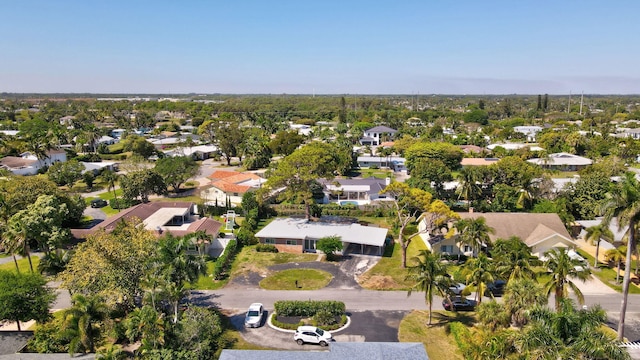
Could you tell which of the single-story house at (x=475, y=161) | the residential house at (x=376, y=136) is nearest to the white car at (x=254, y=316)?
the single-story house at (x=475, y=161)

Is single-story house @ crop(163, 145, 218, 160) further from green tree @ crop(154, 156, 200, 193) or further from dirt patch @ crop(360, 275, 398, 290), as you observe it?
dirt patch @ crop(360, 275, 398, 290)

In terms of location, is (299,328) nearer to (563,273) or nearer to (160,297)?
(160,297)

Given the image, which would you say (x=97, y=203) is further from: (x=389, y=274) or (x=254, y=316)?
(x=389, y=274)

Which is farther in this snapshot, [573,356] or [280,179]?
[280,179]

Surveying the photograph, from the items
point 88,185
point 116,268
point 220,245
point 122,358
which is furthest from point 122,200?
point 122,358

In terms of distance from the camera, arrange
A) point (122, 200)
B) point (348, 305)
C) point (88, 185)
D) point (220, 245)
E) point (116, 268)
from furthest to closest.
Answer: point (88, 185), point (122, 200), point (220, 245), point (348, 305), point (116, 268)

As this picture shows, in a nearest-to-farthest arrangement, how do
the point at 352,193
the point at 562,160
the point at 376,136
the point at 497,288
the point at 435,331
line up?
the point at 435,331 < the point at 497,288 < the point at 352,193 < the point at 562,160 < the point at 376,136

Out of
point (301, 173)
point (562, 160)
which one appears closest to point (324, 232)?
point (301, 173)
